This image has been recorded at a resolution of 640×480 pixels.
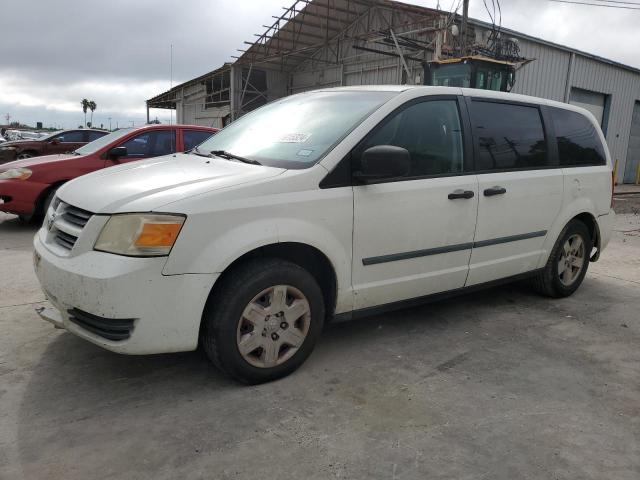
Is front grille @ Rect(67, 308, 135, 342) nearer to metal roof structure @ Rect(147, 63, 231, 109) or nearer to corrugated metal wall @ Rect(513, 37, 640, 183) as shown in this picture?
corrugated metal wall @ Rect(513, 37, 640, 183)

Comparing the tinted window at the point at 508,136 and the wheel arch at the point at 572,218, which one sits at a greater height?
the tinted window at the point at 508,136

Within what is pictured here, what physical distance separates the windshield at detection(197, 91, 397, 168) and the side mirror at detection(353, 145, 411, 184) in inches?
9.6

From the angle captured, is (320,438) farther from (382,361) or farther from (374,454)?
(382,361)

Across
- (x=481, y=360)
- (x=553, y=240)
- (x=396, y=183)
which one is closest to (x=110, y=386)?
(x=396, y=183)

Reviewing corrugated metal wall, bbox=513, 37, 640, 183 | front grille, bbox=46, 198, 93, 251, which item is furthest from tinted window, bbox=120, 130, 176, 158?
corrugated metal wall, bbox=513, 37, 640, 183

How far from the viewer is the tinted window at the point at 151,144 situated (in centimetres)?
757

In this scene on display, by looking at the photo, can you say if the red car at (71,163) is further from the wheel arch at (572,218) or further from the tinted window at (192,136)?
the wheel arch at (572,218)

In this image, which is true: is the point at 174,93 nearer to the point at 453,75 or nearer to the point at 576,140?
the point at 453,75

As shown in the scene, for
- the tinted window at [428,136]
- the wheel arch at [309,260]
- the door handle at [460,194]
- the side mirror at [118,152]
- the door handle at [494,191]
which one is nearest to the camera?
the wheel arch at [309,260]

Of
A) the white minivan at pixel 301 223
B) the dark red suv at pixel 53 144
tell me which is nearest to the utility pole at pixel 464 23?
the dark red suv at pixel 53 144

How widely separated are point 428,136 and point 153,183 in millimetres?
1827

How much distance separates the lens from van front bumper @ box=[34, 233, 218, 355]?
2512 millimetres

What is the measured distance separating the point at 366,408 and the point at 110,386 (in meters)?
1.42

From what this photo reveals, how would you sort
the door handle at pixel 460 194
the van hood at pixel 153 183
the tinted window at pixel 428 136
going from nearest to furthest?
the van hood at pixel 153 183, the tinted window at pixel 428 136, the door handle at pixel 460 194
